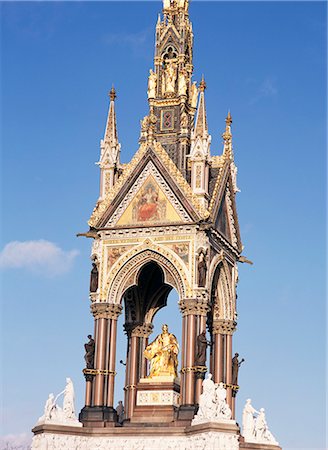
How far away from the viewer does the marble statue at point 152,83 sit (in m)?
40.6

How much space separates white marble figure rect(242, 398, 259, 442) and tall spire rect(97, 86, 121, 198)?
8.27 metres

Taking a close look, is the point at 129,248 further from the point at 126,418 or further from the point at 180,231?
the point at 126,418

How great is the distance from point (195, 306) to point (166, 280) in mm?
1492

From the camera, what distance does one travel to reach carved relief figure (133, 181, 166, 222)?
37844 millimetres

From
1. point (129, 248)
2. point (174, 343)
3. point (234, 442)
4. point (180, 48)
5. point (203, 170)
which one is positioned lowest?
point (234, 442)

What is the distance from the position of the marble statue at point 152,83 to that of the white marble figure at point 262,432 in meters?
11.2

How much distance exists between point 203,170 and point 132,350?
669 centimetres

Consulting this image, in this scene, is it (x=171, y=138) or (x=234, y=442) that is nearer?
(x=234, y=442)

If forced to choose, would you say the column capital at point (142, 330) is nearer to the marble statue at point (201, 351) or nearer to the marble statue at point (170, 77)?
the marble statue at point (201, 351)

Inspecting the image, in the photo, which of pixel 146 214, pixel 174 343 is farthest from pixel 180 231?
pixel 174 343

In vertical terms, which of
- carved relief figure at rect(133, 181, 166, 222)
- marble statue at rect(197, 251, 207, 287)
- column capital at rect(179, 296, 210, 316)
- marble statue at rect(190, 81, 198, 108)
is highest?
marble statue at rect(190, 81, 198, 108)

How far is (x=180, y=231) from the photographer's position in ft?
123

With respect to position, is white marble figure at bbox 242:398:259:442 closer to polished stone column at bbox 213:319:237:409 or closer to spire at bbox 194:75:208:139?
polished stone column at bbox 213:319:237:409

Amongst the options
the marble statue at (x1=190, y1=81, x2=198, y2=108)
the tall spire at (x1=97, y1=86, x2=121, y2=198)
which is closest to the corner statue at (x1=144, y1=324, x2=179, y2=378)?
the tall spire at (x1=97, y1=86, x2=121, y2=198)
